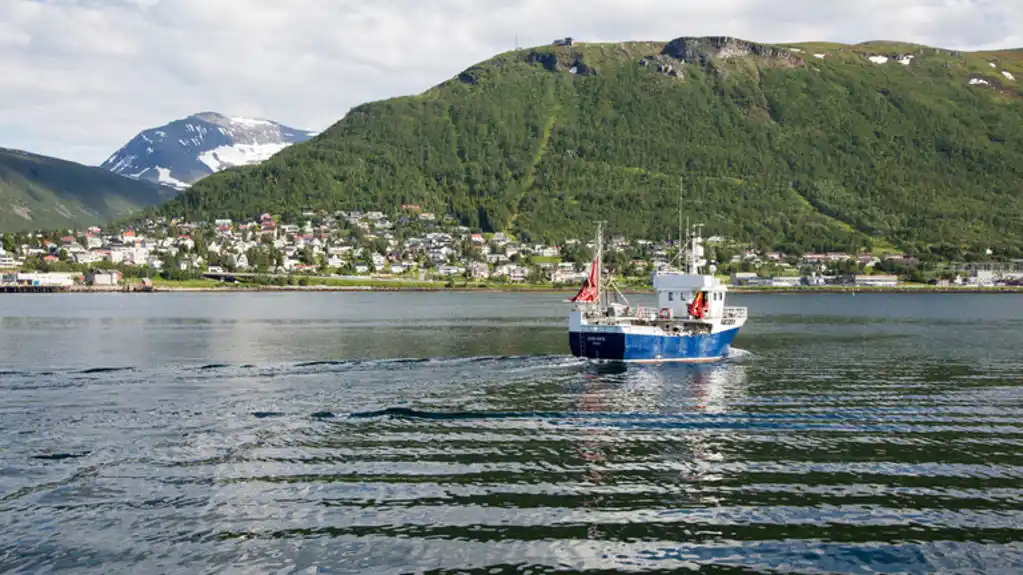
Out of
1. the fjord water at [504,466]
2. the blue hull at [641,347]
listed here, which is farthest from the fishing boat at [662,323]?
the fjord water at [504,466]

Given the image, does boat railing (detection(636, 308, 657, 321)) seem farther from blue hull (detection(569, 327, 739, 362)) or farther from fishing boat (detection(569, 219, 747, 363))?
blue hull (detection(569, 327, 739, 362))

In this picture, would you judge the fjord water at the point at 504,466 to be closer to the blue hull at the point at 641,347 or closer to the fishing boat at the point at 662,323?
the blue hull at the point at 641,347

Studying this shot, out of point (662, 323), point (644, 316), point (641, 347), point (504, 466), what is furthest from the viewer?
point (644, 316)

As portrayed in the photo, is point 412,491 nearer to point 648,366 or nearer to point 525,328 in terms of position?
point 648,366

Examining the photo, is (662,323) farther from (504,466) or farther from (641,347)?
(504,466)

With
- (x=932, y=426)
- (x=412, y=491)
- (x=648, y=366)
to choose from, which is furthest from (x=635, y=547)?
(x=648, y=366)

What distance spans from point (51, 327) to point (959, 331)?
348 ft

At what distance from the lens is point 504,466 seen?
97.6 ft

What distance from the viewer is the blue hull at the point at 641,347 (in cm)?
5953

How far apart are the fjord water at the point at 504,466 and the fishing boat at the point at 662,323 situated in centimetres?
241

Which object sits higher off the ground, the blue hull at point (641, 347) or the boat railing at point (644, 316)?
the boat railing at point (644, 316)

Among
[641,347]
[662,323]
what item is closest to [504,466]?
[641,347]

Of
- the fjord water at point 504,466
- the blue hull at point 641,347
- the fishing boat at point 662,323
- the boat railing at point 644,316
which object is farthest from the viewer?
the boat railing at point 644,316

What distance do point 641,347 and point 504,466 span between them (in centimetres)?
3212
